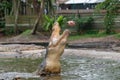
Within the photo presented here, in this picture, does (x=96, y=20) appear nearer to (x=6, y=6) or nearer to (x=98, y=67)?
(x=6, y=6)

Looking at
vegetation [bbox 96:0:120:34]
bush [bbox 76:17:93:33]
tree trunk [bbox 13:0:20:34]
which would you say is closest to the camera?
vegetation [bbox 96:0:120:34]

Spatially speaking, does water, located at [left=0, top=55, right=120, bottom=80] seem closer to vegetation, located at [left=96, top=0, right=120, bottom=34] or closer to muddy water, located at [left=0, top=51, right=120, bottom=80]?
muddy water, located at [left=0, top=51, right=120, bottom=80]

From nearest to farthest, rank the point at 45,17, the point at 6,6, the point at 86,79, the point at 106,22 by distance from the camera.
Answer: the point at 86,79, the point at 106,22, the point at 45,17, the point at 6,6

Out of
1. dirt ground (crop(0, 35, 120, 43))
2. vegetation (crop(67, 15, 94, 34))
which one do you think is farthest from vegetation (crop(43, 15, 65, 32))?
vegetation (crop(67, 15, 94, 34))

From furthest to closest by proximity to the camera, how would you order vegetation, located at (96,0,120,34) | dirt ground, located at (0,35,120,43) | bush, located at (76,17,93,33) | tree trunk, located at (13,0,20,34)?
tree trunk, located at (13,0,20,34) < bush, located at (76,17,93,33) < vegetation, located at (96,0,120,34) < dirt ground, located at (0,35,120,43)

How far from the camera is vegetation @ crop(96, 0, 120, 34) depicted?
95.2 feet

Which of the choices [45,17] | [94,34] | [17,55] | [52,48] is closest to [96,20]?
[94,34]

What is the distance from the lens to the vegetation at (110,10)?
2902cm

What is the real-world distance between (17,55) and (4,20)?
16.4 m

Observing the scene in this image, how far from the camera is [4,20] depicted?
122 ft

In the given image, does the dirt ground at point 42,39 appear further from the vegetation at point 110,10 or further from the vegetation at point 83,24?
the vegetation at point 83,24

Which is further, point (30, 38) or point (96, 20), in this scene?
point (96, 20)

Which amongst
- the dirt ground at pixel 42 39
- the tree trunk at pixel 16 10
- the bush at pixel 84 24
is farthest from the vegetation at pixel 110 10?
the tree trunk at pixel 16 10

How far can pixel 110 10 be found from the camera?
29172 mm
